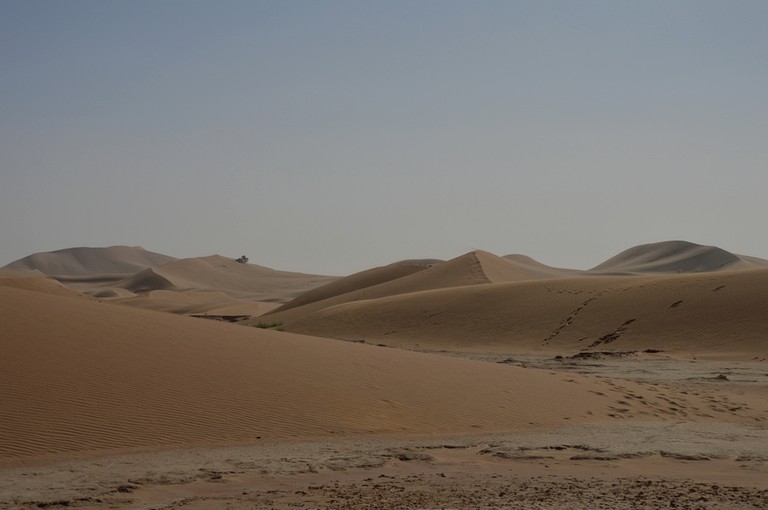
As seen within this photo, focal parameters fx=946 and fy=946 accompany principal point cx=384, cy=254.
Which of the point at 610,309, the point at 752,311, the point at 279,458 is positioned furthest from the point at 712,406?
the point at 610,309

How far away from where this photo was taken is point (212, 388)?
13.4 metres

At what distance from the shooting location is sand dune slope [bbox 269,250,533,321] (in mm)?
61000

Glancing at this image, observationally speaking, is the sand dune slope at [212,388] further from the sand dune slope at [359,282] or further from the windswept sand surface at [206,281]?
the windswept sand surface at [206,281]

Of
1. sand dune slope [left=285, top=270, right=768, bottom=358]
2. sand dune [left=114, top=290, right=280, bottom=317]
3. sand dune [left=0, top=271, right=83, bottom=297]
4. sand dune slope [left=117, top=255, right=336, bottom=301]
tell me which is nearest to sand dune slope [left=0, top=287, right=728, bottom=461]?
sand dune slope [left=285, top=270, right=768, bottom=358]

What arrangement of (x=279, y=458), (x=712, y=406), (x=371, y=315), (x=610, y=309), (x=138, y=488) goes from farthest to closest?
(x=371, y=315), (x=610, y=309), (x=712, y=406), (x=279, y=458), (x=138, y=488)

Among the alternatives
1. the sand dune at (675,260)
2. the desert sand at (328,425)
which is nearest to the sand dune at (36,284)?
the desert sand at (328,425)

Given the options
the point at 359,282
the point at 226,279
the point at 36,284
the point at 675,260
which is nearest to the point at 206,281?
the point at 226,279

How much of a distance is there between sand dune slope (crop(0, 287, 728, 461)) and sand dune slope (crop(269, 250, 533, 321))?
4009 cm

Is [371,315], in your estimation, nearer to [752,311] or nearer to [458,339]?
[458,339]

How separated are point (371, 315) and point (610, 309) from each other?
1300 centimetres

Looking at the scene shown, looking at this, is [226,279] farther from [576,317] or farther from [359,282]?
[576,317]

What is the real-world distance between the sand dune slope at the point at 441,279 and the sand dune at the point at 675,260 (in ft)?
214

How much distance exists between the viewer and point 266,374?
47.5 feet

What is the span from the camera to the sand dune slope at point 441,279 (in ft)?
Answer: 200
